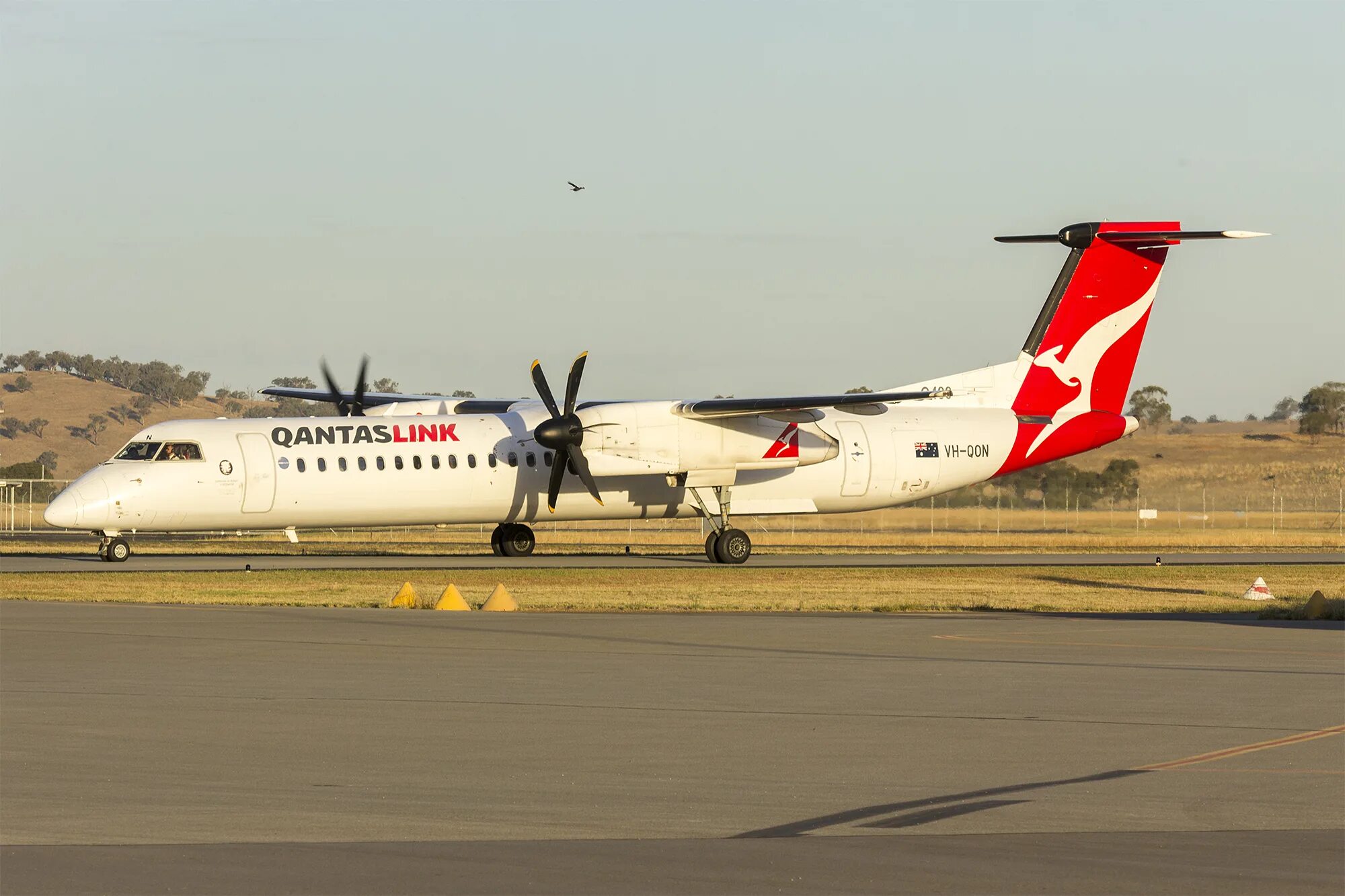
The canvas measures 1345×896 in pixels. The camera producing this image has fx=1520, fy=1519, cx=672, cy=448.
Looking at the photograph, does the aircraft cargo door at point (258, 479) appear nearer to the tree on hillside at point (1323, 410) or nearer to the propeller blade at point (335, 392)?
the propeller blade at point (335, 392)

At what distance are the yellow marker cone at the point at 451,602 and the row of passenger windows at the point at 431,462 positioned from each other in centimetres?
1071

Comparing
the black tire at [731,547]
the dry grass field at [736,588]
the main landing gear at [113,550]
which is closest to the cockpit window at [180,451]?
the main landing gear at [113,550]

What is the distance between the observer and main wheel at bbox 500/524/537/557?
39.6 meters

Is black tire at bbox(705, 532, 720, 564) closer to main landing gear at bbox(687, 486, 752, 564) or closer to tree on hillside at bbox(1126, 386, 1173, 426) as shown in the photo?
main landing gear at bbox(687, 486, 752, 564)

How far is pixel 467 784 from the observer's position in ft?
32.7

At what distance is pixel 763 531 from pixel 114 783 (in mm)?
56058

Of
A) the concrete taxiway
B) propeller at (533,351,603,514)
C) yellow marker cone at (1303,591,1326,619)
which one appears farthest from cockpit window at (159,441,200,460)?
yellow marker cone at (1303,591,1326,619)

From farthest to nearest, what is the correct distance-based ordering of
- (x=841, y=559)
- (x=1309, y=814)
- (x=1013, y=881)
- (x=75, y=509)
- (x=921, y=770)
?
1. (x=841, y=559)
2. (x=75, y=509)
3. (x=921, y=770)
4. (x=1309, y=814)
5. (x=1013, y=881)

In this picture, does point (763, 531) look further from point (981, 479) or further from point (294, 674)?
point (294, 674)

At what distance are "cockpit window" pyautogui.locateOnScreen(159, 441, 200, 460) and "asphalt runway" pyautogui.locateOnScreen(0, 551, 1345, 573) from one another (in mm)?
2413

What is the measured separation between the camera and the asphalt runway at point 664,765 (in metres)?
7.73

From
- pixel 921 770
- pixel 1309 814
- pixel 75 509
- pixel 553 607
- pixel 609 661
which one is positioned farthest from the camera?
pixel 75 509

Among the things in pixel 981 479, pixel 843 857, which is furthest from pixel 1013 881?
pixel 981 479

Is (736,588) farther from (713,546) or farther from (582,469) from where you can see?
(713,546)
